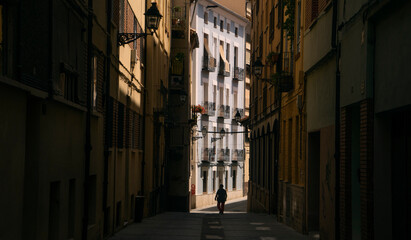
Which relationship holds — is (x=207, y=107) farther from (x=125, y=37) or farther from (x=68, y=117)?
(x=68, y=117)

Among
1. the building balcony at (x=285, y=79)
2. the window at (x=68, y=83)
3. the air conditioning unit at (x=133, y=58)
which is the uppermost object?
the air conditioning unit at (x=133, y=58)

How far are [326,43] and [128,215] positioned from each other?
9.70 metres

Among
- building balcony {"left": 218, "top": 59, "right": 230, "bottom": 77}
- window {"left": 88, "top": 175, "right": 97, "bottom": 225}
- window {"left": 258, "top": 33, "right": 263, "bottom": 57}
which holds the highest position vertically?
building balcony {"left": 218, "top": 59, "right": 230, "bottom": 77}

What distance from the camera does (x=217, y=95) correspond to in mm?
61312

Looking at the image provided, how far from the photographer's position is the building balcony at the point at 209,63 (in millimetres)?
57316

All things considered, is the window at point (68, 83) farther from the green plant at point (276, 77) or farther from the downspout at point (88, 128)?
the green plant at point (276, 77)

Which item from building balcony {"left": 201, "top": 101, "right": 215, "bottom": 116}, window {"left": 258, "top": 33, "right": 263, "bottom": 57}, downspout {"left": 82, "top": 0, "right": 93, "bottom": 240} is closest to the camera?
downspout {"left": 82, "top": 0, "right": 93, "bottom": 240}

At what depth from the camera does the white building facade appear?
56062mm

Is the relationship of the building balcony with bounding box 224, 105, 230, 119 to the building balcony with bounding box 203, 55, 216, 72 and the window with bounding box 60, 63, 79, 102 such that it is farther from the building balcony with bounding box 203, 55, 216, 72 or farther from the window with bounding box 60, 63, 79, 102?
the window with bounding box 60, 63, 79, 102

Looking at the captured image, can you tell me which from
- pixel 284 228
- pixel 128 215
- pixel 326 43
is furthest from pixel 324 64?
pixel 128 215

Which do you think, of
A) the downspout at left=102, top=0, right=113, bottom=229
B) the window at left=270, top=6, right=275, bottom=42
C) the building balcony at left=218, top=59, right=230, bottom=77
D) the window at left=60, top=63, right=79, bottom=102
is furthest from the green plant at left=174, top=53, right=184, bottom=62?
the window at left=60, top=63, right=79, bottom=102

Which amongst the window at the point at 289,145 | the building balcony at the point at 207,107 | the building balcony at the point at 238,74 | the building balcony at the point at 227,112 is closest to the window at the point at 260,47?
the window at the point at 289,145

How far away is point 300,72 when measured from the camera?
21344mm

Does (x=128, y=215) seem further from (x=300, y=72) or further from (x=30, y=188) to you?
(x=30, y=188)
